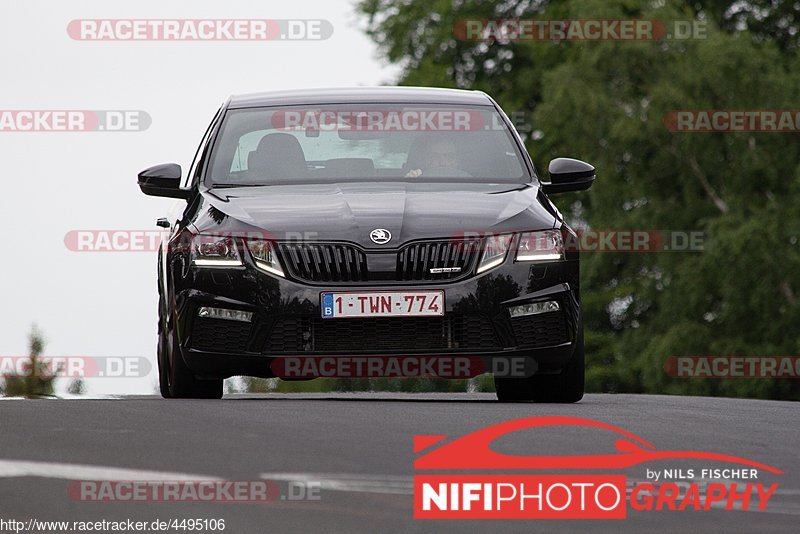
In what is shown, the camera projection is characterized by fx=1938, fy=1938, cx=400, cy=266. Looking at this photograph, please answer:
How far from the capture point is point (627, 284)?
133 ft

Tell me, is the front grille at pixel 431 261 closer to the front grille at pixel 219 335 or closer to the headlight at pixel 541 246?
the headlight at pixel 541 246

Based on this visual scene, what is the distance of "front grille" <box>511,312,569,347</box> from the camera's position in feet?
35.4

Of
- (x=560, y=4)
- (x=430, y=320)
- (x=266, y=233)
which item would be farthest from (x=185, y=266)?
(x=560, y=4)

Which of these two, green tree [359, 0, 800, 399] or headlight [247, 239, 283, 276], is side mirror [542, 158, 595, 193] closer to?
headlight [247, 239, 283, 276]

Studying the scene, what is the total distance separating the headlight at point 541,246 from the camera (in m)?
10.8

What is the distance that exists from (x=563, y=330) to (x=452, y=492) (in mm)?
4609

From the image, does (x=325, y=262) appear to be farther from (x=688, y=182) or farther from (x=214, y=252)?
(x=688, y=182)

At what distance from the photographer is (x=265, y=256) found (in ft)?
35.2

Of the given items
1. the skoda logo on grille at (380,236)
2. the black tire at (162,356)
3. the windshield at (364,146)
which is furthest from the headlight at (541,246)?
the black tire at (162,356)

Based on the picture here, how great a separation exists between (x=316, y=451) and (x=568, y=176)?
5.05 meters

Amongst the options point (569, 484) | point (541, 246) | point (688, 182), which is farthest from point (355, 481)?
point (688, 182)

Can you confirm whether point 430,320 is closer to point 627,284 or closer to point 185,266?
point 185,266

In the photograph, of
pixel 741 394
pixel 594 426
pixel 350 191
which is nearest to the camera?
pixel 594 426

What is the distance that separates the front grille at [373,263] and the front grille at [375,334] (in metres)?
0.23
